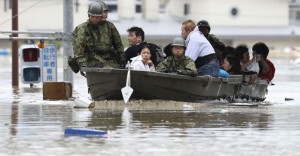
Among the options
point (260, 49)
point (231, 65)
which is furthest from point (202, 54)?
point (260, 49)

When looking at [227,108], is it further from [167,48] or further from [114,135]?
[114,135]

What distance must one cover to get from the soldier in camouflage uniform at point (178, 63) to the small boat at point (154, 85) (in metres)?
0.15

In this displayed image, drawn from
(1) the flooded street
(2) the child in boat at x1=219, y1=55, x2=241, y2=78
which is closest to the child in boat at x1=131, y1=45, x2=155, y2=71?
(1) the flooded street

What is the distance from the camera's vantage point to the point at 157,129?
15.1 metres

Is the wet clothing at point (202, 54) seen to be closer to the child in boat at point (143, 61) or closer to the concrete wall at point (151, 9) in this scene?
the child in boat at point (143, 61)

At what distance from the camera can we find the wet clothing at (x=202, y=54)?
20.9m

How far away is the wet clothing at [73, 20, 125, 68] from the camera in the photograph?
20.6 meters

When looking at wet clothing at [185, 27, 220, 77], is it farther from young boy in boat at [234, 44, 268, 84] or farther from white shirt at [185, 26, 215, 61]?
young boy in boat at [234, 44, 268, 84]

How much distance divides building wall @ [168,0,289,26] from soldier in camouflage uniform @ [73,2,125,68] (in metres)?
114

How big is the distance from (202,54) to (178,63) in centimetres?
94

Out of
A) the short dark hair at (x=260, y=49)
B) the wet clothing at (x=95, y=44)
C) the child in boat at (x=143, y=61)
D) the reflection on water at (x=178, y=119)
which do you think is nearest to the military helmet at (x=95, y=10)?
the wet clothing at (x=95, y=44)

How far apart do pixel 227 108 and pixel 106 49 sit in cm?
255

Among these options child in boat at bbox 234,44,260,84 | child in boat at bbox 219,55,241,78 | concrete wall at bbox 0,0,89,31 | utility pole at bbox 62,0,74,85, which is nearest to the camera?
child in boat at bbox 219,55,241,78

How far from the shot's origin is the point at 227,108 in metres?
19.8
